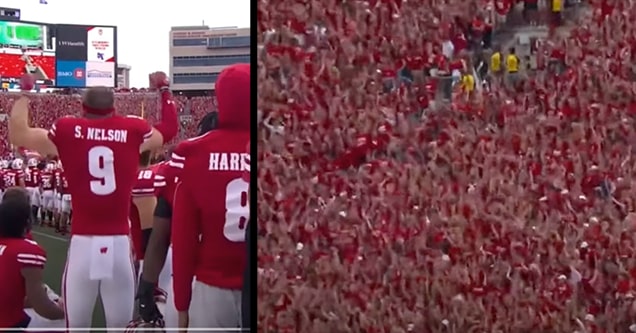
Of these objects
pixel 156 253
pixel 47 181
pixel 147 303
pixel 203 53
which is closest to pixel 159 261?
pixel 156 253

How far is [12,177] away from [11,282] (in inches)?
15.4

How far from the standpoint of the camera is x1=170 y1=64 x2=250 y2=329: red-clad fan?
103 inches

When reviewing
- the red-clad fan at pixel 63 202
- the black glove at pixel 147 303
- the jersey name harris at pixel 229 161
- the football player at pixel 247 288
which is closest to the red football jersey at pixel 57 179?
the red-clad fan at pixel 63 202

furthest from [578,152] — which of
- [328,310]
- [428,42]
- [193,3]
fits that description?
[193,3]

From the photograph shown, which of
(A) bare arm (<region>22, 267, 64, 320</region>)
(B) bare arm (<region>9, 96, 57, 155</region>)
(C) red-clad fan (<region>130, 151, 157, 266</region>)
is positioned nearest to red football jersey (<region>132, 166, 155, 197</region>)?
(C) red-clad fan (<region>130, 151, 157, 266</region>)

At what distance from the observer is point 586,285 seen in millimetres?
2545

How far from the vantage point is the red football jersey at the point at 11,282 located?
264 centimetres

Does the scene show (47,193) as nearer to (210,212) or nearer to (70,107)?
(70,107)

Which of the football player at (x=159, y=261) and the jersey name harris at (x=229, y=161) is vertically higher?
the jersey name harris at (x=229, y=161)

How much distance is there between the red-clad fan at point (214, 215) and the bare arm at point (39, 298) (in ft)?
1.44

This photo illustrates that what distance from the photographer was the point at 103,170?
8.68 ft

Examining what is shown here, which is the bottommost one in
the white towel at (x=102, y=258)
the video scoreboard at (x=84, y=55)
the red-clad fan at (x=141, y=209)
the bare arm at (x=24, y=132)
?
the white towel at (x=102, y=258)

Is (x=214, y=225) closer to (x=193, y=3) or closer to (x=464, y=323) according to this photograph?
(x=193, y=3)

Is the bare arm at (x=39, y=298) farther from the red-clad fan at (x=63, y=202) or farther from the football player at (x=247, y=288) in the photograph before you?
the football player at (x=247, y=288)
